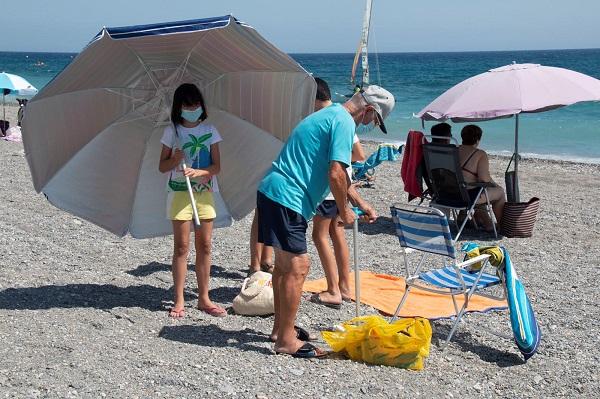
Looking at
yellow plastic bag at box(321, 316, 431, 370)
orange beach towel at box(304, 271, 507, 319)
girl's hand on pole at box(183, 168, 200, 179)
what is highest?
girl's hand on pole at box(183, 168, 200, 179)

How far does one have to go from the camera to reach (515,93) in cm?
870

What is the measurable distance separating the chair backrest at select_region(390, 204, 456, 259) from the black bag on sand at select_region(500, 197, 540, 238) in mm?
3702

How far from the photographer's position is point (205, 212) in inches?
221

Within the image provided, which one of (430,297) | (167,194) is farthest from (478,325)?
(167,194)

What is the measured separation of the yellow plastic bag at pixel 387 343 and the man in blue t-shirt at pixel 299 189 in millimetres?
260

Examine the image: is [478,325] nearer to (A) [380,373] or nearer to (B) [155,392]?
(A) [380,373]

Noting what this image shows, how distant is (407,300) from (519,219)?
304cm

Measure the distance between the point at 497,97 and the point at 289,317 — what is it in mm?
4717

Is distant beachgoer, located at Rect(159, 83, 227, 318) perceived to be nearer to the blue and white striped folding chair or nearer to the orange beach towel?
the blue and white striped folding chair

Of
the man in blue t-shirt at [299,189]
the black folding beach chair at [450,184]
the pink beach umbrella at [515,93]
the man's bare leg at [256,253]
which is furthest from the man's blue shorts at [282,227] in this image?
the pink beach umbrella at [515,93]

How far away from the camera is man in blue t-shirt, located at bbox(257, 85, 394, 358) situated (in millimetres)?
4656

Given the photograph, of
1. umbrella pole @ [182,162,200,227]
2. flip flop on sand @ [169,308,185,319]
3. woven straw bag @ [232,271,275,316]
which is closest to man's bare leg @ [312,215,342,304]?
woven straw bag @ [232,271,275,316]

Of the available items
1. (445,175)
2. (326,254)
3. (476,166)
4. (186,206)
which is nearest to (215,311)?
(186,206)

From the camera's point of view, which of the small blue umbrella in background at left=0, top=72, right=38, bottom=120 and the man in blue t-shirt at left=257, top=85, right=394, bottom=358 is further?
the small blue umbrella in background at left=0, top=72, right=38, bottom=120
